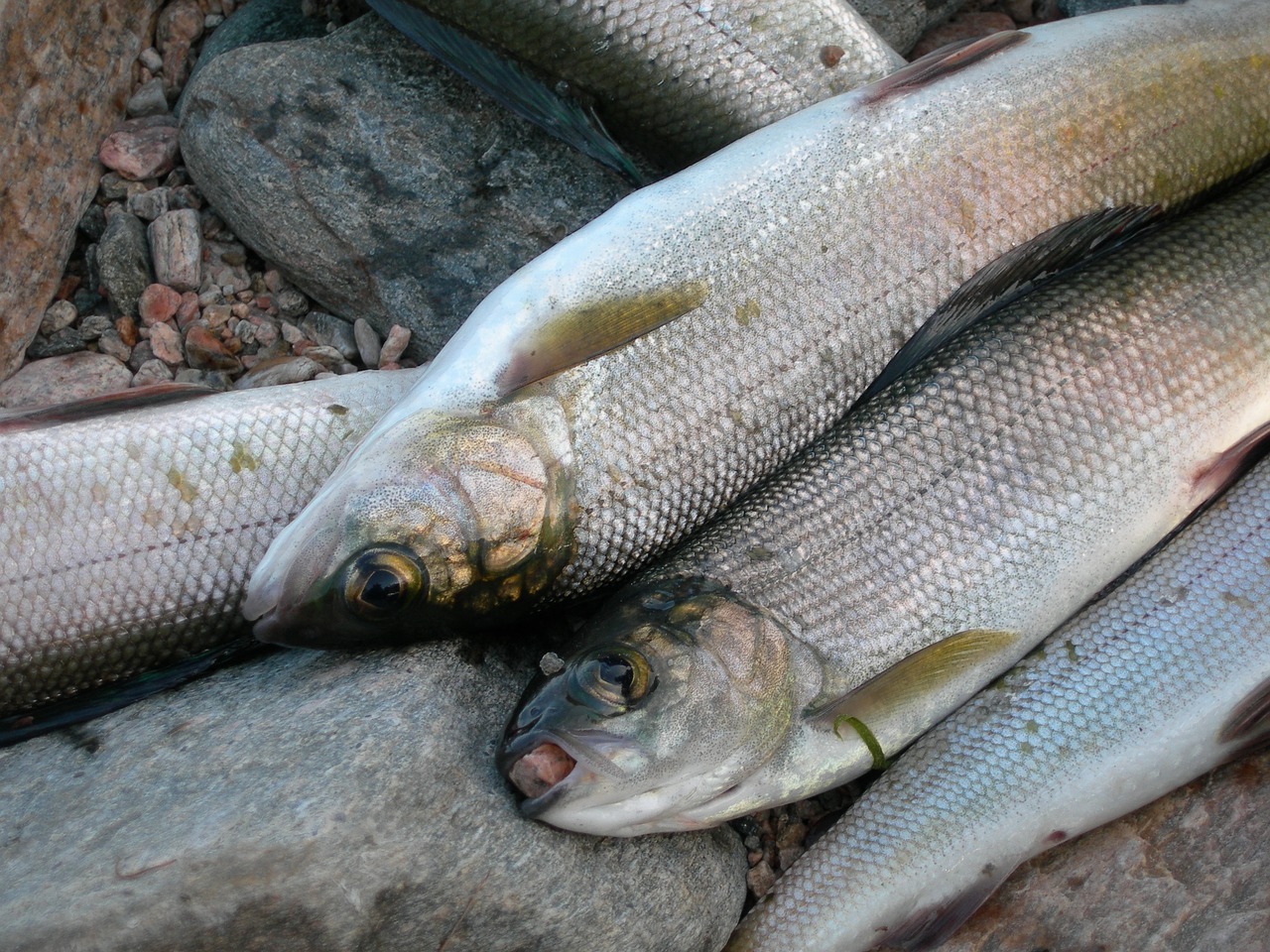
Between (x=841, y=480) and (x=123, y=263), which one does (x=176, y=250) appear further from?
(x=841, y=480)

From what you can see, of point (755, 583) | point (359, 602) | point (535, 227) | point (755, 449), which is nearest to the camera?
point (359, 602)

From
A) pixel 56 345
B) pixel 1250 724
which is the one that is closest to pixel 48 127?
pixel 56 345

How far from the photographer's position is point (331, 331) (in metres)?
3.77

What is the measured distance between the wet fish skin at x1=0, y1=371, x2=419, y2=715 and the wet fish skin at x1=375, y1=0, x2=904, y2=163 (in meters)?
1.34

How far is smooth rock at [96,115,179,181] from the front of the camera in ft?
12.5

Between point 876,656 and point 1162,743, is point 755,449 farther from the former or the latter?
point 1162,743

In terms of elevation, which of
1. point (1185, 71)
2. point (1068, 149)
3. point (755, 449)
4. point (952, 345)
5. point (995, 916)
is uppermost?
point (1185, 71)

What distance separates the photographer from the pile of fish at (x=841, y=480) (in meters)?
2.67

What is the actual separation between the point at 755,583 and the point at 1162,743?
1114 mm

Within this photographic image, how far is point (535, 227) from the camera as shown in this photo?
3559 mm

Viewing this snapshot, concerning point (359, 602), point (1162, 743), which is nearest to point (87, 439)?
point (359, 602)

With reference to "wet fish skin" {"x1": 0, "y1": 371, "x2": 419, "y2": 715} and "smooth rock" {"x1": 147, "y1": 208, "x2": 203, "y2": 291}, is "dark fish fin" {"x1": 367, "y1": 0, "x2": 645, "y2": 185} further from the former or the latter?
"wet fish skin" {"x1": 0, "y1": 371, "x2": 419, "y2": 715}

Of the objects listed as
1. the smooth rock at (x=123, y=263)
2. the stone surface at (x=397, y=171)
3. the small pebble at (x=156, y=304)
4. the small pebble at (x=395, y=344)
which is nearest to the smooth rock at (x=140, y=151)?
the smooth rock at (x=123, y=263)

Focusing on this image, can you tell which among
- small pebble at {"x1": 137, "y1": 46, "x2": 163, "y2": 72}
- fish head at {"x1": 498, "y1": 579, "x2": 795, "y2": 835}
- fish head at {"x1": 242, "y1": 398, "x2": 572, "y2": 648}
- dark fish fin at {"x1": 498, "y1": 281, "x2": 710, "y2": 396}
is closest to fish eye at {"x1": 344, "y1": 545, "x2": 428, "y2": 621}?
fish head at {"x1": 242, "y1": 398, "x2": 572, "y2": 648}
